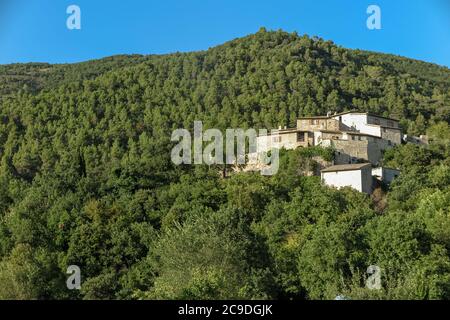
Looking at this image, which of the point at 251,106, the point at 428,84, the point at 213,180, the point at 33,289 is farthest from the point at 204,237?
the point at 428,84

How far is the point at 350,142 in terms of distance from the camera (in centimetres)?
6512

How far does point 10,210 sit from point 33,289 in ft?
86.3

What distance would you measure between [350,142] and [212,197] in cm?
1536

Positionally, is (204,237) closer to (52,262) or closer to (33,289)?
(33,289)

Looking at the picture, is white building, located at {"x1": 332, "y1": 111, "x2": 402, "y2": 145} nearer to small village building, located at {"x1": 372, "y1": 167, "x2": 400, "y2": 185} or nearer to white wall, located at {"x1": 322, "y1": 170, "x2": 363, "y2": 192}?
small village building, located at {"x1": 372, "y1": 167, "x2": 400, "y2": 185}

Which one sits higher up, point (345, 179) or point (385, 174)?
point (385, 174)

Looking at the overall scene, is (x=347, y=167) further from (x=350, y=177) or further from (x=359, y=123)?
(x=359, y=123)

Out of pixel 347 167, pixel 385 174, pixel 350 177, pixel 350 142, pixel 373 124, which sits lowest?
pixel 350 177

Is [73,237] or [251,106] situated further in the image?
[251,106]

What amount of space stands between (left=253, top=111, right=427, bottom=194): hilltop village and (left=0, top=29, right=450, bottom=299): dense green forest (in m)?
1.91

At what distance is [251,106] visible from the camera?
291 ft

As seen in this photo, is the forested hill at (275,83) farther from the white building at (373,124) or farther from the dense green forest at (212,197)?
the white building at (373,124)

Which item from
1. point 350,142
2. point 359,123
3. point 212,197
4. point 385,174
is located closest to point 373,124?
point 359,123

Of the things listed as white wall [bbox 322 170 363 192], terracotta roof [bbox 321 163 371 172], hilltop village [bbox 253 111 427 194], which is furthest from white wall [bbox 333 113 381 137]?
white wall [bbox 322 170 363 192]
